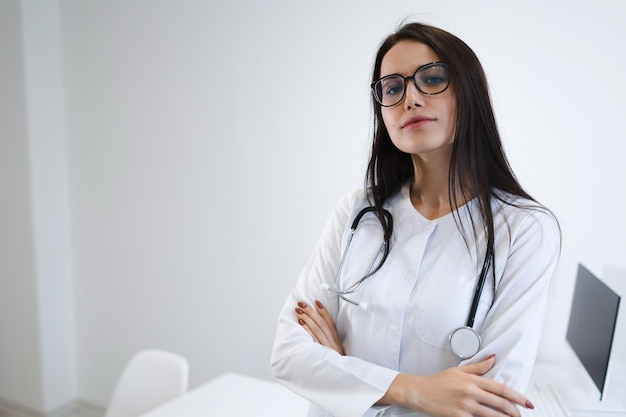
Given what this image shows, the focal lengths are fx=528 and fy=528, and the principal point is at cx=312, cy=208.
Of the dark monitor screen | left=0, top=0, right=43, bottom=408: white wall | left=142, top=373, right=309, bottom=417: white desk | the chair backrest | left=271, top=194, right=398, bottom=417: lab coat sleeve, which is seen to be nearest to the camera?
left=271, top=194, right=398, bottom=417: lab coat sleeve

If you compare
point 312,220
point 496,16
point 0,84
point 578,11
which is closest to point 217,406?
point 312,220

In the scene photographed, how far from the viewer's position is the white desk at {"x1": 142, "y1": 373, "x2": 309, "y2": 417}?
5.79 feet

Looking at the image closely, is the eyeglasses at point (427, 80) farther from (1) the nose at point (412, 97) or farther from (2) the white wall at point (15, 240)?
(2) the white wall at point (15, 240)

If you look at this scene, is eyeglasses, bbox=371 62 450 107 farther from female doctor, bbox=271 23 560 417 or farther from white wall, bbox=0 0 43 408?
white wall, bbox=0 0 43 408

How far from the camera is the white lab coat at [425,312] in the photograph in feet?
3.41

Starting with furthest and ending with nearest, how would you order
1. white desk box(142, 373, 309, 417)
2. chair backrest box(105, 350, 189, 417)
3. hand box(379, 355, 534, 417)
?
chair backrest box(105, 350, 189, 417) → white desk box(142, 373, 309, 417) → hand box(379, 355, 534, 417)

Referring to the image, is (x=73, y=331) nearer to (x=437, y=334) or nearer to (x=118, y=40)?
(x=118, y=40)

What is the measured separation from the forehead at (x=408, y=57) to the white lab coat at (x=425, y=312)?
1.06ft

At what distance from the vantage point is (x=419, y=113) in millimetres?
1115

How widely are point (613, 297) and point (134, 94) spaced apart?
2.45 meters

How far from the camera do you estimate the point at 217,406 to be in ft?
5.98

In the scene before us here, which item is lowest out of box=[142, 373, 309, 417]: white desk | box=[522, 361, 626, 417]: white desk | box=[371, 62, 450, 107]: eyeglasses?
box=[142, 373, 309, 417]: white desk

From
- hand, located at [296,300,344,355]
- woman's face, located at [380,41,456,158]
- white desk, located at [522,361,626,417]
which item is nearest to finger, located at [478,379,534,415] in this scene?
hand, located at [296,300,344,355]

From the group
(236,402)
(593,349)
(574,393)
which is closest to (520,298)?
(593,349)
